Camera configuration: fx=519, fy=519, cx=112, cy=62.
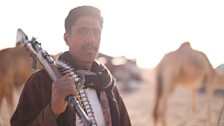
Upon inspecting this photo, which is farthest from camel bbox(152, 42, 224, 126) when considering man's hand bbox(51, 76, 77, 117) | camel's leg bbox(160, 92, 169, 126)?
man's hand bbox(51, 76, 77, 117)

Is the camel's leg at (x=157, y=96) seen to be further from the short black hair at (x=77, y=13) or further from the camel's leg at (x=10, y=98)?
the short black hair at (x=77, y=13)

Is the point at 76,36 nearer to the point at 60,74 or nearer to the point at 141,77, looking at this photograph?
the point at 60,74

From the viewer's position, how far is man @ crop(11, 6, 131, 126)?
2395mm

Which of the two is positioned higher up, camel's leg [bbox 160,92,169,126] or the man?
the man

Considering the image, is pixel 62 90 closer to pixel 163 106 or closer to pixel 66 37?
pixel 66 37

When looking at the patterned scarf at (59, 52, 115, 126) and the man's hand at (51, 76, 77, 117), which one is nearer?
the man's hand at (51, 76, 77, 117)

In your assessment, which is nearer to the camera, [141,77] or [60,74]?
[60,74]

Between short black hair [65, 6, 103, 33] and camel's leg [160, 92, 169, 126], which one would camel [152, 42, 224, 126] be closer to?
camel's leg [160, 92, 169, 126]

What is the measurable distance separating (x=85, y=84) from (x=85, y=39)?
227 mm

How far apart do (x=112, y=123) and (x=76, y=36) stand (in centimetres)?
49

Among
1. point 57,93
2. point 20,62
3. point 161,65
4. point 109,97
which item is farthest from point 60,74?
point 161,65

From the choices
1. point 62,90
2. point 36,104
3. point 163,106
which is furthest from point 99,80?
point 163,106

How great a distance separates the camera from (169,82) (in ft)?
33.9

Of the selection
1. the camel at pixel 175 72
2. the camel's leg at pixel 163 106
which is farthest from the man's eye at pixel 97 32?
the camel's leg at pixel 163 106
